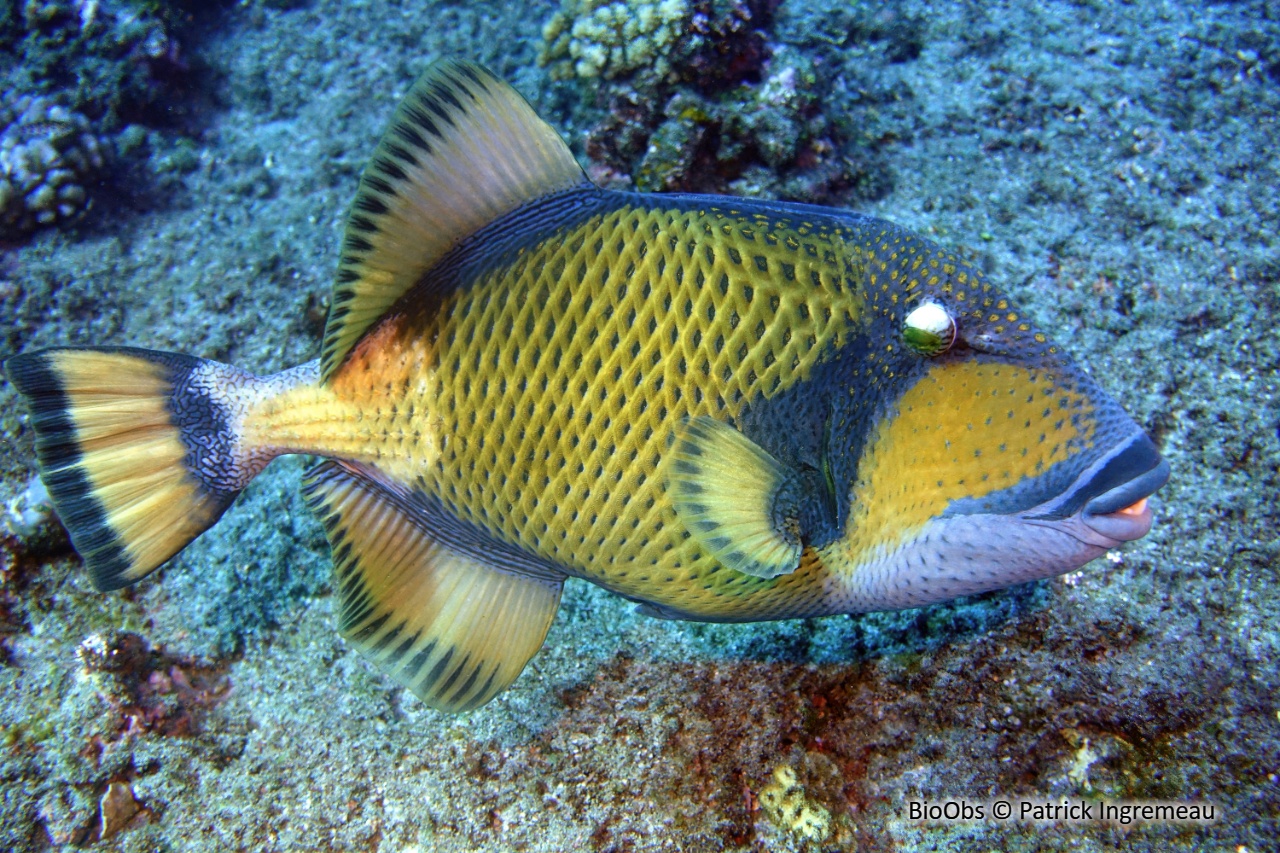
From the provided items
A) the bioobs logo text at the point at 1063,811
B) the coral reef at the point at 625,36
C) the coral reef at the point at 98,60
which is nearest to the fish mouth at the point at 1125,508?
the bioobs logo text at the point at 1063,811

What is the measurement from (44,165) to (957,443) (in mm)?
5522

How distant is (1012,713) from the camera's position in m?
1.98

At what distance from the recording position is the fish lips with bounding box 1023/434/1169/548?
1358 millimetres

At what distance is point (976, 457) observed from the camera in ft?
4.75

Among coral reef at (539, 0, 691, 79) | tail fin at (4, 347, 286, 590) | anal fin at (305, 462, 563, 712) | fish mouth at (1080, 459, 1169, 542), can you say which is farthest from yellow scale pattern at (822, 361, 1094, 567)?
coral reef at (539, 0, 691, 79)

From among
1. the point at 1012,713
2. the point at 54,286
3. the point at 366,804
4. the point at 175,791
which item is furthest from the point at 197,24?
the point at 1012,713

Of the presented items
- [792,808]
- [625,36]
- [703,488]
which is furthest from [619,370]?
[625,36]

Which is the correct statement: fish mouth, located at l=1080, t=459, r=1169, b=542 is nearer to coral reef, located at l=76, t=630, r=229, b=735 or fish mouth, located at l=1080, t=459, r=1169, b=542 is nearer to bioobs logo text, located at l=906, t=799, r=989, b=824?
bioobs logo text, located at l=906, t=799, r=989, b=824

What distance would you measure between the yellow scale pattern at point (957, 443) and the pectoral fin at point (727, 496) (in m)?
0.22

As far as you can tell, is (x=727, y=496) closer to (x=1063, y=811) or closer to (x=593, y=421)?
(x=593, y=421)

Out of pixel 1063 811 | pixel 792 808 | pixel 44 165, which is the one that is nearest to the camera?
pixel 1063 811

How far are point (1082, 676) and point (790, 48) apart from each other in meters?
3.31

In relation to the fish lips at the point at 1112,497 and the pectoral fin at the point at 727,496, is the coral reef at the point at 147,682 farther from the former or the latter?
the fish lips at the point at 1112,497

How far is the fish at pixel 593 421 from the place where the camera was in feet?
4.87
